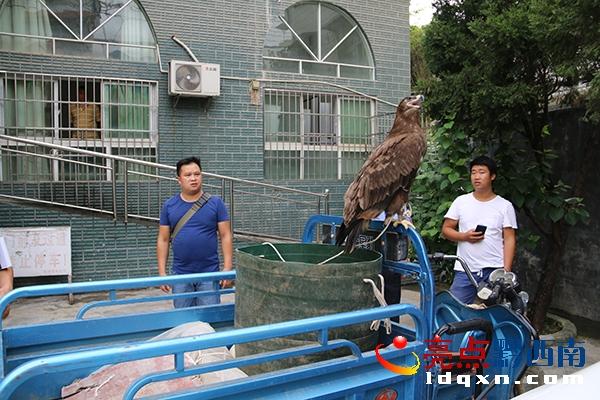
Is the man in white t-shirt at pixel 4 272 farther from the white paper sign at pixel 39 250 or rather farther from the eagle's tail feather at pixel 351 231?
the white paper sign at pixel 39 250

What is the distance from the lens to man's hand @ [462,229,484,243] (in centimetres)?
390

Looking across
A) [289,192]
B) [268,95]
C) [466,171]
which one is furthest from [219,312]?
[268,95]

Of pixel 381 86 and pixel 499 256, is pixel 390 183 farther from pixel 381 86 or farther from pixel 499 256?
pixel 381 86

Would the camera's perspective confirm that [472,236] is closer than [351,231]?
No

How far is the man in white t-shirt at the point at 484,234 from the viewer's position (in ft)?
12.9

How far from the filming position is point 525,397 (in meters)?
1.50

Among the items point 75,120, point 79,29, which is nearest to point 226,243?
point 75,120

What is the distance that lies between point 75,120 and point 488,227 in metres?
5.95

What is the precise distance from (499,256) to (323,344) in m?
2.46

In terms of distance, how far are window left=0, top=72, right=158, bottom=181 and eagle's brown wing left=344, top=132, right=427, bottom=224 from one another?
468 cm

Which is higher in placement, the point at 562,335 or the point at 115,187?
the point at 115,187

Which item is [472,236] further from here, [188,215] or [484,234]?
[188,215]

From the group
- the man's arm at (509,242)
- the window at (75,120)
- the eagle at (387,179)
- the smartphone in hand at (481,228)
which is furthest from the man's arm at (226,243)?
the window at (75,120)

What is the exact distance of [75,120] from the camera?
721 cm
